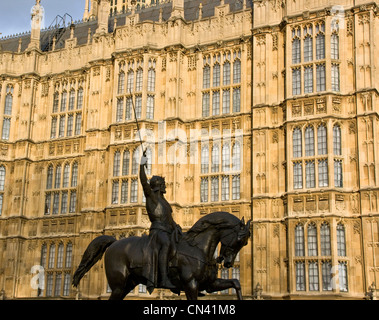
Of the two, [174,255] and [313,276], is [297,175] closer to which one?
[313,276]

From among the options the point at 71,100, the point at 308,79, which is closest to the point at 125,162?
the point at 71,100

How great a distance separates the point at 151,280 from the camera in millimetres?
Answer: 13664

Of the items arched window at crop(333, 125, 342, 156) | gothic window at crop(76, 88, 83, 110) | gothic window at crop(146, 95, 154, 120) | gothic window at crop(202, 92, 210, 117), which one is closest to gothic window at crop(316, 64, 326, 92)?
arched window at crop(333, 125, 342, 156)

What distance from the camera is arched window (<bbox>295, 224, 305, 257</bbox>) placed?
27766 mm

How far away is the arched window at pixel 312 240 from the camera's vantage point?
2739 centimetres

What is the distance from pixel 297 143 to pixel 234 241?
16.5 meters

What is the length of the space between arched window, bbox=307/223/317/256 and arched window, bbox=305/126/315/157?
11.7ft

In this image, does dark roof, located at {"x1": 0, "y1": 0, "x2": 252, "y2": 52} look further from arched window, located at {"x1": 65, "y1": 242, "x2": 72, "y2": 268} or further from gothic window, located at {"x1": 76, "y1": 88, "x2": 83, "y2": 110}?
arched window, located at {"x1": 65, "y1": 242, "x2": 72, "y2": 268}

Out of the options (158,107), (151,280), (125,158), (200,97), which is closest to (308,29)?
(200,97)

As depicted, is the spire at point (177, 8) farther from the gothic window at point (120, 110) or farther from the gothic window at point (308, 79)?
the gothic window at point (308, 79)

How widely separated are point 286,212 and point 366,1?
37.4ft

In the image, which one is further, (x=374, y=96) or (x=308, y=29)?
(x=308, y=29)

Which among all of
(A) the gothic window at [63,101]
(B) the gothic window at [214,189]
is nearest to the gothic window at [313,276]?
(B) the gothic window at [214,189]
